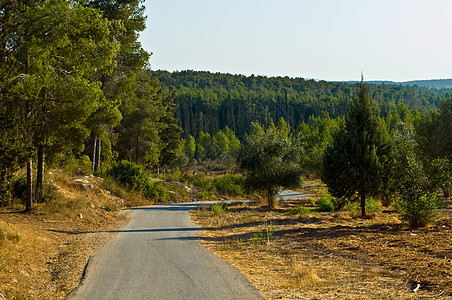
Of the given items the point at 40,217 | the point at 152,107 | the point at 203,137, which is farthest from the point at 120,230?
the point at 203,137

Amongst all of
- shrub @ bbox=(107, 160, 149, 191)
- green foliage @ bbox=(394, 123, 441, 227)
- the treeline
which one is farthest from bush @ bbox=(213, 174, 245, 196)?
green foliage @ bbox=(394, 123, 441, 227)

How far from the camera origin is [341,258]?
10.2m

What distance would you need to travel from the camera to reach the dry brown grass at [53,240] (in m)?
8.13

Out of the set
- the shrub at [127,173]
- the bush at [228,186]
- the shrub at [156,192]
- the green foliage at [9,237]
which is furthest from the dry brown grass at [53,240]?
the bush at [228,186]

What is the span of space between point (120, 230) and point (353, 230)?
8.62m

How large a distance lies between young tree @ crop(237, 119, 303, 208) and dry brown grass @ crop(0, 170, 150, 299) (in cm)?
855

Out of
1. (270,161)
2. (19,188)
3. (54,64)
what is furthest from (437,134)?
(19,188)

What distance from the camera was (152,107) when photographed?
4281 centimetres

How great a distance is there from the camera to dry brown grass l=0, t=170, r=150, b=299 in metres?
8.13

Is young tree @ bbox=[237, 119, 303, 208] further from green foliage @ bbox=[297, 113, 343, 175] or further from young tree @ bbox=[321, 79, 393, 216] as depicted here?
green foliage @ bbox=[297, 113, 343, 175]

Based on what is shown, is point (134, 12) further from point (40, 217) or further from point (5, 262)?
point (5, 262)

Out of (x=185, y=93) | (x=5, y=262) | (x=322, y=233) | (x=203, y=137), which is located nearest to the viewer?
(x=5, y=262)

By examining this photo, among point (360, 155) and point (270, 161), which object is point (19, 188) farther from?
point (360, 155)

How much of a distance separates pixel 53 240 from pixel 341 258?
8602 mm
